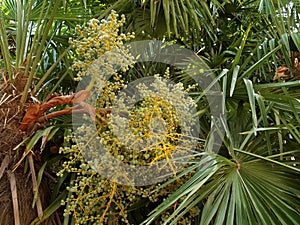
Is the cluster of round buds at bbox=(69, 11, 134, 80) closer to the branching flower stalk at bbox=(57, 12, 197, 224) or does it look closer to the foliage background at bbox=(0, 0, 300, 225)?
the branching flower stalk at bbox=(57, 12, 197, 224)

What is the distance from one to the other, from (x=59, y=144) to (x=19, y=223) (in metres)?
0.32

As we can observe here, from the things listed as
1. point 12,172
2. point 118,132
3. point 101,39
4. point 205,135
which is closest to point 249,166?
point 205,135

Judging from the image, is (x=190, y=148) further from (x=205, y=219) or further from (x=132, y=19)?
(x=132, y=19)

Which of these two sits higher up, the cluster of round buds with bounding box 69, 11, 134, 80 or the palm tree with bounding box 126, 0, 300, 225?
Answer: the cluster of round buds with bounding box 69, 11, 134, 80

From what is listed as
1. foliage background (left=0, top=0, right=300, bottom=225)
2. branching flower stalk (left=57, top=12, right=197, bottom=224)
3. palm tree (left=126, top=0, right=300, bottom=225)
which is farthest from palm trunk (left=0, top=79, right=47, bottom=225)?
palm tree (left=126, top=0, right=300, bottom=225)

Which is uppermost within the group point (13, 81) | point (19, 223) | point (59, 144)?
point (13, 81)

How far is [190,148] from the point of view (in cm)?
109

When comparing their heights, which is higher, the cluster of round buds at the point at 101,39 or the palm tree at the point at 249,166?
the cluster of round buds at the point at 101,39

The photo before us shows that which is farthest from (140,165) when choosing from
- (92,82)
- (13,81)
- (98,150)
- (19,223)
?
(13,81)

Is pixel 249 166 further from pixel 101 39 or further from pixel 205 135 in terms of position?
pixel 101 39

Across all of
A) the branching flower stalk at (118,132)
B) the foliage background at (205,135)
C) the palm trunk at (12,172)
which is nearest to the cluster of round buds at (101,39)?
the branching flower stalk at (118,132)

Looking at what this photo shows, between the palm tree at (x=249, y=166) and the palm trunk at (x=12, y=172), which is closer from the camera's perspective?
the palm tree at (x=249, y=166)

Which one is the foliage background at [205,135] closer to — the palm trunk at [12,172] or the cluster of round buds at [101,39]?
the palm trunk at [12,172]

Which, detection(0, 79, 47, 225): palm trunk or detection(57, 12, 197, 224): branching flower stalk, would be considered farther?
detection(0, 79, 47, 225): palm trunk
